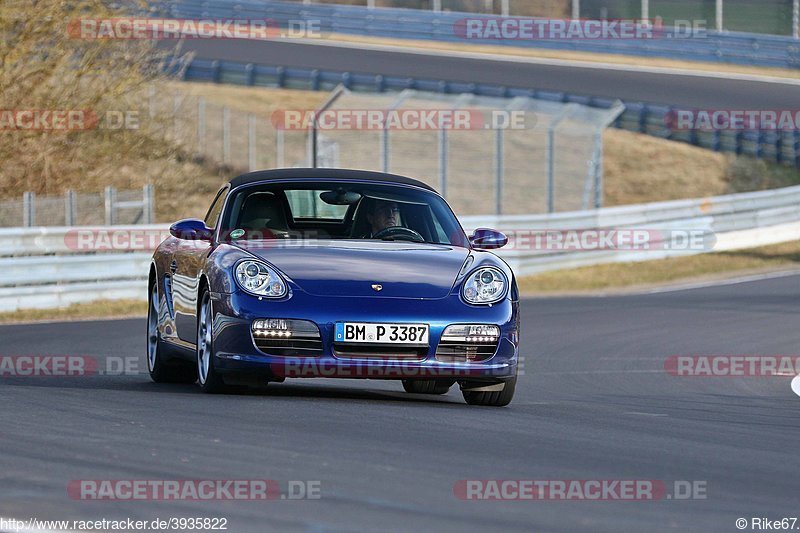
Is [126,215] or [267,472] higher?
[267,472]

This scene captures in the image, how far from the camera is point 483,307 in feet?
29.5

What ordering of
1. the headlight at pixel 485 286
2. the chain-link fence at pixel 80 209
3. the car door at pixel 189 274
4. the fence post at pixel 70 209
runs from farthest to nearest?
the fence post at pixel 70 209 → the chain-link fence at pixel 80 209 → the car door at pixel 189 274 → the headlight at pixel 485 286

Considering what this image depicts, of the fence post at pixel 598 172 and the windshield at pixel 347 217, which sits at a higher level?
the windshield at pixel 347 217

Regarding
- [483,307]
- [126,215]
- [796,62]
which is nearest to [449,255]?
[483,307]

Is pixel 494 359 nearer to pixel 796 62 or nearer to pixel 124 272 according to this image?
pixel 124 272

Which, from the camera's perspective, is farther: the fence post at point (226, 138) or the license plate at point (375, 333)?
the fence post at point (226, 138)

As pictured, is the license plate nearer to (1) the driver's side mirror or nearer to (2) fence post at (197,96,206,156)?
(1) the driver's side mirror

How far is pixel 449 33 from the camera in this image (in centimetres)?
4522

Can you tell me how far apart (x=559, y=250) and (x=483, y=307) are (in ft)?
56.1

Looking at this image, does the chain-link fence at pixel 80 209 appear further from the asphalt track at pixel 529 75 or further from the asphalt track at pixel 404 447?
the asphalt track at pixel 529 75

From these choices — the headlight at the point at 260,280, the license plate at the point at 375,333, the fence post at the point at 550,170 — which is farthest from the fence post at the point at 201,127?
the license plate at the point at 375,333

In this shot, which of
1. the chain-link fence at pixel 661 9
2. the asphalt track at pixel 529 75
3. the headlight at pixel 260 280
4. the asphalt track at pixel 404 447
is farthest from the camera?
the chain-link fence at pixel 661 9

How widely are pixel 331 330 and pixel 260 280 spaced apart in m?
0.52

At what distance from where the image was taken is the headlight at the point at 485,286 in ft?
29.4
